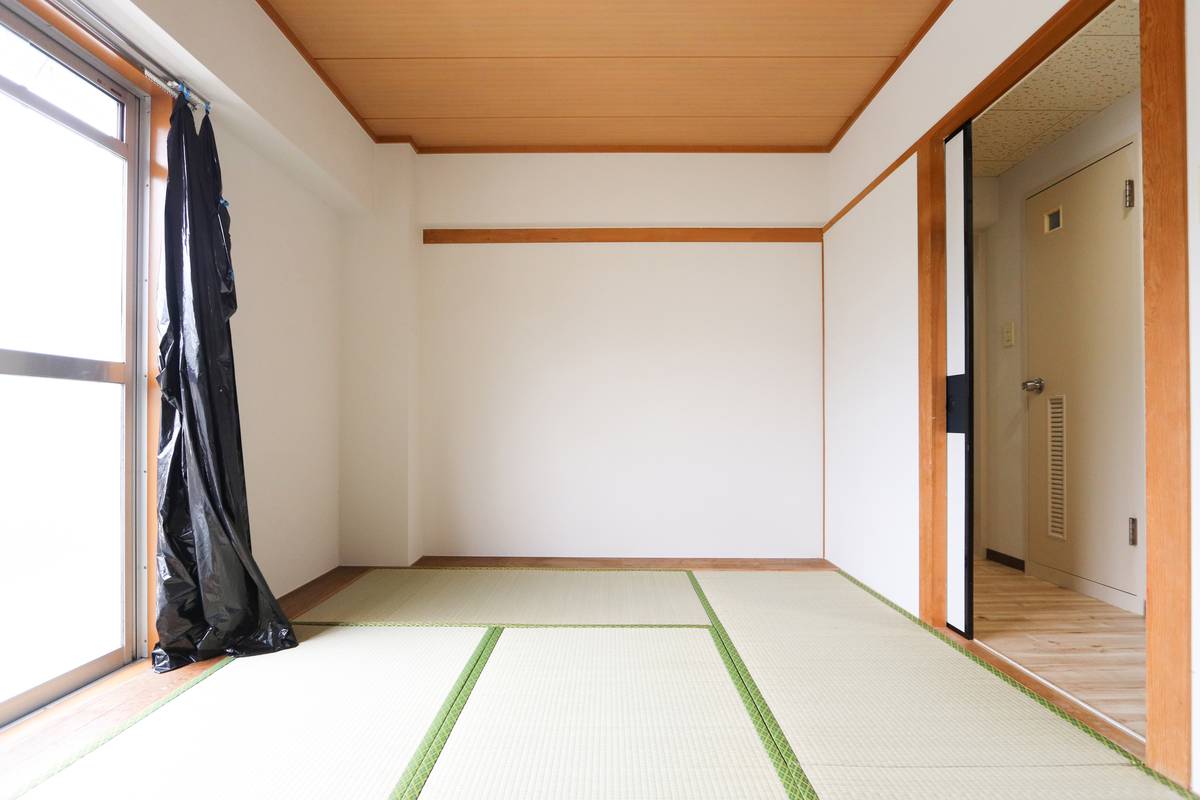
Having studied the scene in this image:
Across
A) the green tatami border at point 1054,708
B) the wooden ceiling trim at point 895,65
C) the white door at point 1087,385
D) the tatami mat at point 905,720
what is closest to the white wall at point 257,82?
the wooden ceiling trim at point 895,65

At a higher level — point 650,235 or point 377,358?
point 650,235

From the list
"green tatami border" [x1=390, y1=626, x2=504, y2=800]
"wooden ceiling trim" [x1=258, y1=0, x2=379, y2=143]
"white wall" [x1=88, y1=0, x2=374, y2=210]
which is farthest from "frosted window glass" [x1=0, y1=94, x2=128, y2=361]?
"green tatami border" [x1=390, y1=626, x2=504, y2=800]

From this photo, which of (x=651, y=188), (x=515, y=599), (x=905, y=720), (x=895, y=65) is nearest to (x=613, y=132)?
(x=651, y=188)

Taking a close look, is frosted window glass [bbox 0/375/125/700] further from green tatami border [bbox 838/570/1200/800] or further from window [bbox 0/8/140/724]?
green tatami border [bbox 838/570/1200/800]

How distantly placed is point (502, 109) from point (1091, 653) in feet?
13.0

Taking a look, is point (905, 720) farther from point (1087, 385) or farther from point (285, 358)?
point (285, 358)

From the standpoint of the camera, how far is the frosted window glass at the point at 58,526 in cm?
198

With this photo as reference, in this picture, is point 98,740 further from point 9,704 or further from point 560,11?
point 560,11

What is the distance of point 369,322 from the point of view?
13.3ft

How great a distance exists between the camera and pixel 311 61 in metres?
3.15

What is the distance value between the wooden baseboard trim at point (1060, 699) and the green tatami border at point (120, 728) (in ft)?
9.69

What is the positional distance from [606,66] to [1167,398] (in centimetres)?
274

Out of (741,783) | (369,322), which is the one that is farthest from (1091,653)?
(369,322)

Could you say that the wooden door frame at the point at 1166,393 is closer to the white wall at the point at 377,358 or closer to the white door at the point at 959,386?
the white door at the point at 959,386
